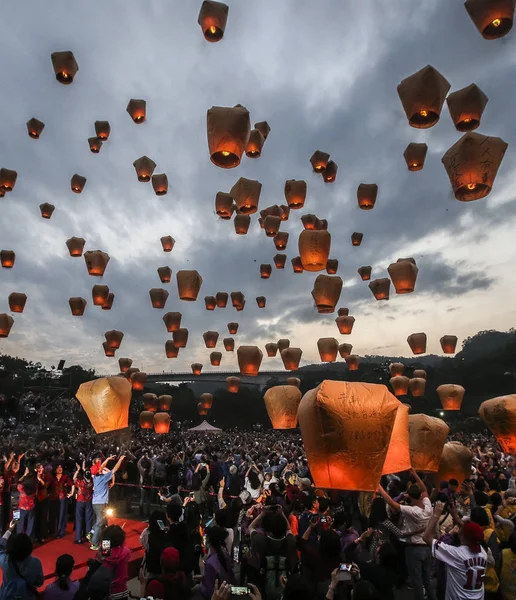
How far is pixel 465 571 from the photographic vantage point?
359cm

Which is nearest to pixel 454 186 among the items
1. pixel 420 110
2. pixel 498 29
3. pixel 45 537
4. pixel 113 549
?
pixel 420 110

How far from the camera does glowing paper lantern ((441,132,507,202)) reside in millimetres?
6375

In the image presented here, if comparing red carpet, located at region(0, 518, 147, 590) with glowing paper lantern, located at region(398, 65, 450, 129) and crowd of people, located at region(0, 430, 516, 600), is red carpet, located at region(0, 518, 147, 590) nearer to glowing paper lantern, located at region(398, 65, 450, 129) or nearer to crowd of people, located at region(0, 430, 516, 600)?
crowd of people, located at region(0, 430, 516, 600)

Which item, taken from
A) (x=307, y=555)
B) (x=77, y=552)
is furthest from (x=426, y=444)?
(x=77, y=552)

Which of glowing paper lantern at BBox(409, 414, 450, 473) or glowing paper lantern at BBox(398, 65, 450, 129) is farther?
glowing paper lantern at BBox(409, 414, 450, 473)

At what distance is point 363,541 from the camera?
163 inches

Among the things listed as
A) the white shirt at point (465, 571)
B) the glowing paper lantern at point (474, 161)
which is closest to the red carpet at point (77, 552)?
the white shirt at point (465, 571)

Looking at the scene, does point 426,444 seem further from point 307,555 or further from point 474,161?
point 307,555

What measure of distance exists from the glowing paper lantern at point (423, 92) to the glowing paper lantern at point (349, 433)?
16.8ft

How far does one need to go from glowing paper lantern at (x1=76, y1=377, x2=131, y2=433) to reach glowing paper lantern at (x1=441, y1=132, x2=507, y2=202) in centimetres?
620

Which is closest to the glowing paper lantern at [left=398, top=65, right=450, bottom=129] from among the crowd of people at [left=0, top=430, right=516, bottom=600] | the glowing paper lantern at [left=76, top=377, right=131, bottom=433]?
the crowd of people at [left=0, top=430, right=516, bottom=600]

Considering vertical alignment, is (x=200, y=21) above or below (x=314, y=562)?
above

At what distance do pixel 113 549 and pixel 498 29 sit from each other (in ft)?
26.1

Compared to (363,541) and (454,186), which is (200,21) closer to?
(454,186)
